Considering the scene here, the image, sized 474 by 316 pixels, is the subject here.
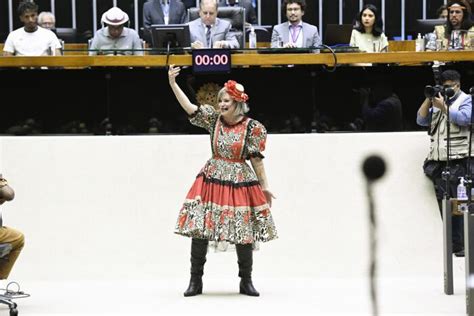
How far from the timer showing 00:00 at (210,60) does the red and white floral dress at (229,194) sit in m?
2.20

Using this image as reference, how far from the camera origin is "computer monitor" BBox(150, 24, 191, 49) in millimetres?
10242

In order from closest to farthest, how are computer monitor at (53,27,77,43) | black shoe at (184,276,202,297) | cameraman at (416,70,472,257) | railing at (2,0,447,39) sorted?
black shoe at (184,276,202,297) → cameraman at (416,70,472,257) → computer monitor at (53,27,77,43) → railing at (2,0,447,39)

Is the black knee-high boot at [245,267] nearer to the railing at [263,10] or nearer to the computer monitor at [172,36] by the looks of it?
the computer monitor at [172,36]

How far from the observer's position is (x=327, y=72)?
10445 millimetres

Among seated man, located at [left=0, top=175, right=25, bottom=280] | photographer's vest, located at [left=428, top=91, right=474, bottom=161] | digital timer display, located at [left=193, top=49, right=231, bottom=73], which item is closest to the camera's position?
seated man, located at [left=0, top=175, right=25, bottom=280]

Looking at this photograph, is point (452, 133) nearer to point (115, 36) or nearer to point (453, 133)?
point (453, 133)

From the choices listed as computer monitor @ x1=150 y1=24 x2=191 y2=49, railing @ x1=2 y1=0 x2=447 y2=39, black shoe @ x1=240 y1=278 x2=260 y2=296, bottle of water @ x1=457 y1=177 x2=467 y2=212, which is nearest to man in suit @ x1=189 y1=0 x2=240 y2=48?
computer monitor @ x1=150 y1=24 x2=191 y2=49

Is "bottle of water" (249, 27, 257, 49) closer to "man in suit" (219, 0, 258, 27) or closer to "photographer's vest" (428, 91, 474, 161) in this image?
"man in suit" (219, 0, 258, 27)

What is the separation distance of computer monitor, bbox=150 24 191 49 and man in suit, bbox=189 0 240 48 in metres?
0.22

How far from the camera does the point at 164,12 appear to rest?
1215cm

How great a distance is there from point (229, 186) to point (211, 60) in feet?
A: 8.57

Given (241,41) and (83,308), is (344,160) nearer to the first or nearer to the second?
(241,41)

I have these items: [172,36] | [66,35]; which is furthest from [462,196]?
[66,35]

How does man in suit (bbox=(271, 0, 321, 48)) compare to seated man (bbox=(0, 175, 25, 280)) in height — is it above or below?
above
